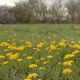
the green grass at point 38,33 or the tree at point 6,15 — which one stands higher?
the green grass at point 38,33

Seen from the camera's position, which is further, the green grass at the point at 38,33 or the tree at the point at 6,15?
the tree at the point at 6,15

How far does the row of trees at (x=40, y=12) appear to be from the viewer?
5181 cm

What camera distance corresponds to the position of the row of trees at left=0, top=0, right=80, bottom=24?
5181 cm

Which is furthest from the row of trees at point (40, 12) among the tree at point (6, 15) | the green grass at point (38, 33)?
the green grass at point (38, 33)

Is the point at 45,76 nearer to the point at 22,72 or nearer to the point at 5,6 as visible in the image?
the point at 22,72

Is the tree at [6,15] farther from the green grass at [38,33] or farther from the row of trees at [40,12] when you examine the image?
the green grass at [38,33]

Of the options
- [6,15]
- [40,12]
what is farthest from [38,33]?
[40,12]

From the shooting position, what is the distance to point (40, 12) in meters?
56.4

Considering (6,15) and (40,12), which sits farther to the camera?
(40,12)

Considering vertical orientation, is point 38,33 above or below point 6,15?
above

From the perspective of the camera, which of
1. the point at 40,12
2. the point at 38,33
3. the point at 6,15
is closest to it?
the point at 38,33

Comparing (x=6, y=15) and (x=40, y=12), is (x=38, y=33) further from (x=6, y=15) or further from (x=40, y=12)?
(x=40, y=12)

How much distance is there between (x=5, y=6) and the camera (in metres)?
57.5

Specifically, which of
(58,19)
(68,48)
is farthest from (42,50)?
(58,19)
